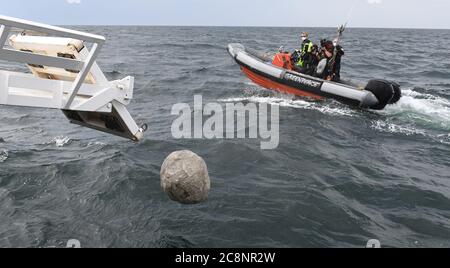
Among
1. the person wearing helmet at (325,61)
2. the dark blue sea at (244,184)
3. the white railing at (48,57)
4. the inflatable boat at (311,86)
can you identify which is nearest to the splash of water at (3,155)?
the dark blue sea at (244,184)

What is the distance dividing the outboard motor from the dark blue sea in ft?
1.49

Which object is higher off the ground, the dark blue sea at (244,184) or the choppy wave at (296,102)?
the choppy wave at (296,102)

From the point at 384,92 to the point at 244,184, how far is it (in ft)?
23.3

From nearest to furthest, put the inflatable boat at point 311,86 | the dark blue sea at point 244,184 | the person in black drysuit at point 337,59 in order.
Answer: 1. the dark blue sea at point 244,184
2. the inflatable boat at point 311,86
3. the person in black drysuit at point 337,59

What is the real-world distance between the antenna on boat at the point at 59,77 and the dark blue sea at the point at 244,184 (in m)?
1.52

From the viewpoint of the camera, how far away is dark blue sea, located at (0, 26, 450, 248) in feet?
18.3

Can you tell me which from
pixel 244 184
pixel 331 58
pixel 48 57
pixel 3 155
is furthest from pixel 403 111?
pixel 48 57

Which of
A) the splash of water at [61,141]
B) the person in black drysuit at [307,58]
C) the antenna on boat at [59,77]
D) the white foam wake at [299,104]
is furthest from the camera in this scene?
the person in black drysuit at [307,58]

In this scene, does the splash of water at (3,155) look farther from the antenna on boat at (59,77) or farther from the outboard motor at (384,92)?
the outboard motor at (384,92)

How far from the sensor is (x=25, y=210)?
6.00 metres

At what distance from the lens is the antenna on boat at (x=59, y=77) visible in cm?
423

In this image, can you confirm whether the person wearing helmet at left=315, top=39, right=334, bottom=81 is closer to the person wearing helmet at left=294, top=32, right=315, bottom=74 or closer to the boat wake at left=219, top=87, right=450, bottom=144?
the person wearing helmet at left=294, top=32, right=315, bottom=74

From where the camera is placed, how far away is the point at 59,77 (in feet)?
18.5
